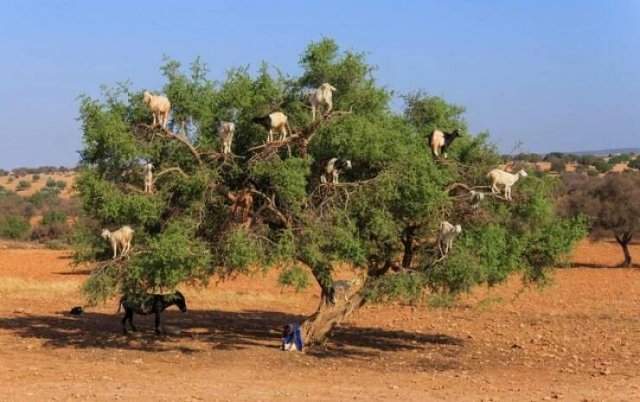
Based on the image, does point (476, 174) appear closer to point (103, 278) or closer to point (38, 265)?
point (103, 278)

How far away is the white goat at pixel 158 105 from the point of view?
1546 cm

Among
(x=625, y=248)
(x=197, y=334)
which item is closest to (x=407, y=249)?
(x=197, y=334)

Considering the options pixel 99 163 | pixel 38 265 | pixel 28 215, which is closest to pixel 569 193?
pixel 38 265

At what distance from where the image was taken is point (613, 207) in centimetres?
3853

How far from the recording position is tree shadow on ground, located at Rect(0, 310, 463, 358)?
18250 millimetres

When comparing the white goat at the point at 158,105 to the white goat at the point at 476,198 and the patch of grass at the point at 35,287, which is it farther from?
the patch of grass at the point at 35,287

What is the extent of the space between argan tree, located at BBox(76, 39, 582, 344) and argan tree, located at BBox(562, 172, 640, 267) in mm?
21987

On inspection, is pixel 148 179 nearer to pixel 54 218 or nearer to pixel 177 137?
pixel 177 137

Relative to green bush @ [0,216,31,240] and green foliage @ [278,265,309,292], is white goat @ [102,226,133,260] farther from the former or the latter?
green bush @ [0,216,31,240]

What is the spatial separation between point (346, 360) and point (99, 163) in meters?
5.84

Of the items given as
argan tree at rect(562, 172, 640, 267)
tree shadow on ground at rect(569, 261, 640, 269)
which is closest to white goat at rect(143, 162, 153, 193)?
argan tree at rect(562, 172, 640, 267)

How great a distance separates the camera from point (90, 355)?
55.7ft

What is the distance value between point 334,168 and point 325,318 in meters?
3.60

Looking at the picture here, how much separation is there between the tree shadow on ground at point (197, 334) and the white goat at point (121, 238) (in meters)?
2.98
